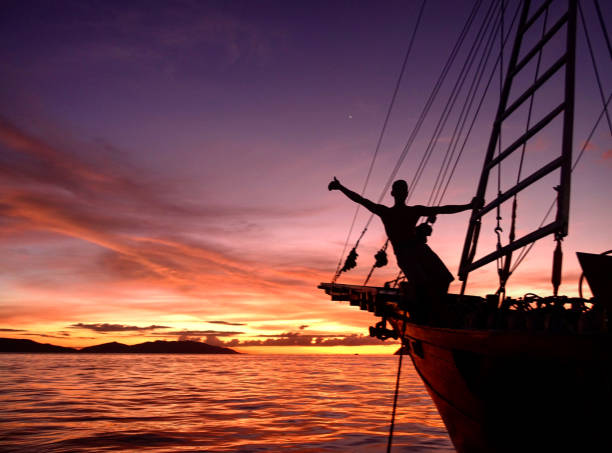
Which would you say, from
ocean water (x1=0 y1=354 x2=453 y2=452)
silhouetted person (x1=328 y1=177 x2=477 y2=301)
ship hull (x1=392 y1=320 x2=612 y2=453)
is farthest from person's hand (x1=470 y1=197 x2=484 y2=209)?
ocean water (x1=0 y1=354 x2=453 y2=452)

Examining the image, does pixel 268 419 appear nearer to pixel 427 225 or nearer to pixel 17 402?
pixel 427 225

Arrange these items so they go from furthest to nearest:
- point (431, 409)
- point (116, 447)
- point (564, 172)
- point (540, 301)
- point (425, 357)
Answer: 1. point (431, 409)
2. point (116, 447)
3. point (425, 357)
4. point (564, 172)
5. point (540, 301)

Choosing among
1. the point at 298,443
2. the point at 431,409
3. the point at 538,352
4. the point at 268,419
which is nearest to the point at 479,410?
the point at 538,352

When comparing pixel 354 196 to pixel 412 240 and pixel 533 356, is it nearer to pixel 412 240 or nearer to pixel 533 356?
pixel 412 240

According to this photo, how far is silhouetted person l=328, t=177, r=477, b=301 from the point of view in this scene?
26.6ft

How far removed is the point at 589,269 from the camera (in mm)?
4594

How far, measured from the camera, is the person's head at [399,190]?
890 cm

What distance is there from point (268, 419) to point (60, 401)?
37.5 ft

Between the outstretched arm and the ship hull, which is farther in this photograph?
the outstretched arm

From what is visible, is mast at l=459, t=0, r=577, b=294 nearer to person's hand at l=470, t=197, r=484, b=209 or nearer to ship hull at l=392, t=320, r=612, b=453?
person's hand at l=470, t=197, r=484, b=209

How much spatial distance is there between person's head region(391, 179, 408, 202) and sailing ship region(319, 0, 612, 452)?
169 cm

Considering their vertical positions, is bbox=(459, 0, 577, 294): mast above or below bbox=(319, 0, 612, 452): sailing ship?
above

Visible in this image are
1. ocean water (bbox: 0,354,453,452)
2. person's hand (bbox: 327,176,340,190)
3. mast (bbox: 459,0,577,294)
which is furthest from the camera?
ocean water (bbox: 0,354,453,452)

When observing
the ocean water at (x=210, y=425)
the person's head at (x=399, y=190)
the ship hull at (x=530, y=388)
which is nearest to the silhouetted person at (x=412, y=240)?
the person's head at (x=399, y=190)
